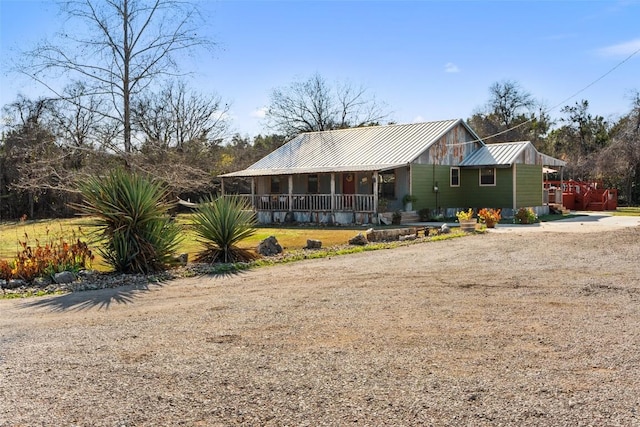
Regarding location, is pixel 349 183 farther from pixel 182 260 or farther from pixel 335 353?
pixel 335 353

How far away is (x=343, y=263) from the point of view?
11195 mm

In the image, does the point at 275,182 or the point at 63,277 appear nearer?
the point at 63,277

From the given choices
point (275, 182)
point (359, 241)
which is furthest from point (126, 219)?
point (275, 182)

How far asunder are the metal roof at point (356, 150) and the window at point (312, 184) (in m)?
0.96

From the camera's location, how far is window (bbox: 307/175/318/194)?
2773 centimetres

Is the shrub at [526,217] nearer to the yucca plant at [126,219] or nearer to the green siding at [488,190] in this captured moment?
the green siding at [488,190]

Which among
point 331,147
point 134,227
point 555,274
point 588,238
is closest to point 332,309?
point 555,274

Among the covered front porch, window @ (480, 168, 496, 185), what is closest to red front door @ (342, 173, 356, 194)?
the covered front porch

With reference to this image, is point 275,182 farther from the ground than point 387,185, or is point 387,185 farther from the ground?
point 275,182

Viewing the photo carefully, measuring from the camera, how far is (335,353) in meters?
4.97

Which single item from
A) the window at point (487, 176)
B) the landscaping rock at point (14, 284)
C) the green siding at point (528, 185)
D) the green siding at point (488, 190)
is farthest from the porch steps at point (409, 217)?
the landscaping rock at point (14, 284)

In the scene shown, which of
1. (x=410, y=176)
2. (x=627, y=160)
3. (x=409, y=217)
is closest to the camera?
(x=409, y=217)

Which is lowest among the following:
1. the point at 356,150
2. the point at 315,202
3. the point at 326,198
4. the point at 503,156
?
the point at 315,202

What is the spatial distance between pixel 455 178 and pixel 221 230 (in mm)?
16403
